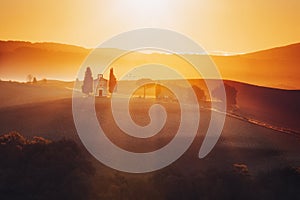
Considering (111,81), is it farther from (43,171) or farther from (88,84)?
(43,171)

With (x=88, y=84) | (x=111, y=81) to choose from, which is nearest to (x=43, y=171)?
(x=111, y=81)

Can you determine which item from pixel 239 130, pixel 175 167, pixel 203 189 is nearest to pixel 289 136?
pixel 239 130

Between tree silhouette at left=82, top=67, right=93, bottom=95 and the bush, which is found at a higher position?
tree silhouette at left=82, top=67, right=93, bottom=95

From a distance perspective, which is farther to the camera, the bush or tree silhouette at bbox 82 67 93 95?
tree silhouette at bbox 82 67 93 95

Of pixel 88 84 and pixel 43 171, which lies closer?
pixel 43 171

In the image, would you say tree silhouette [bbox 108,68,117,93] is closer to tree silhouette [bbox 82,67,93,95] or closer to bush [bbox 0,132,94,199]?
tree silhouette [bbox 82,67,93,95]

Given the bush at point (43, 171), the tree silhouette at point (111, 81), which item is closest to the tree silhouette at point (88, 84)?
the tree silhouette at point (111, 81)

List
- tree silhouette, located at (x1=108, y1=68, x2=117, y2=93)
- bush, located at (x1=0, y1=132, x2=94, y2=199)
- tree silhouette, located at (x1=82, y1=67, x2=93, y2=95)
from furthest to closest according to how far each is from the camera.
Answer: tree silhouette, located at (x1=82, y1=67, x2=93, y2=95) < tree silhouette, located at (x1=108, y1=68, x2=117, y2=93) < bush, located at (x1=0, y1=132, x2=94, y2=199)

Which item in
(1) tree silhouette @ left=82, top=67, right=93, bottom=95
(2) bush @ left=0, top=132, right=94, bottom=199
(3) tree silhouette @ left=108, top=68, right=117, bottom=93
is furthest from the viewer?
(1) tree silhouette @ left=82, top=67, right=93, bottom=95

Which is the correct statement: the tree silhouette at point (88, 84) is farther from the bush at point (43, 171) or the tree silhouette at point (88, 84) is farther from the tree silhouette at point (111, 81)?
the bush at point (43, 171)

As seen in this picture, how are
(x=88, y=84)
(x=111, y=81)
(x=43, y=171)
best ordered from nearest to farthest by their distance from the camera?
(x=43, y=171), (x=111, y=81), (x=88, y=84)

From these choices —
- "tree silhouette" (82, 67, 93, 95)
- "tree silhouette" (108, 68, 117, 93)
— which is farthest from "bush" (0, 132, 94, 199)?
"tree silhouette" (108, 68, 117, 93)

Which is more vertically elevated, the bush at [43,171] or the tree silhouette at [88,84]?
the tree silhouette at [88,84]

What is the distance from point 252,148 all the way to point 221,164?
529 inches
